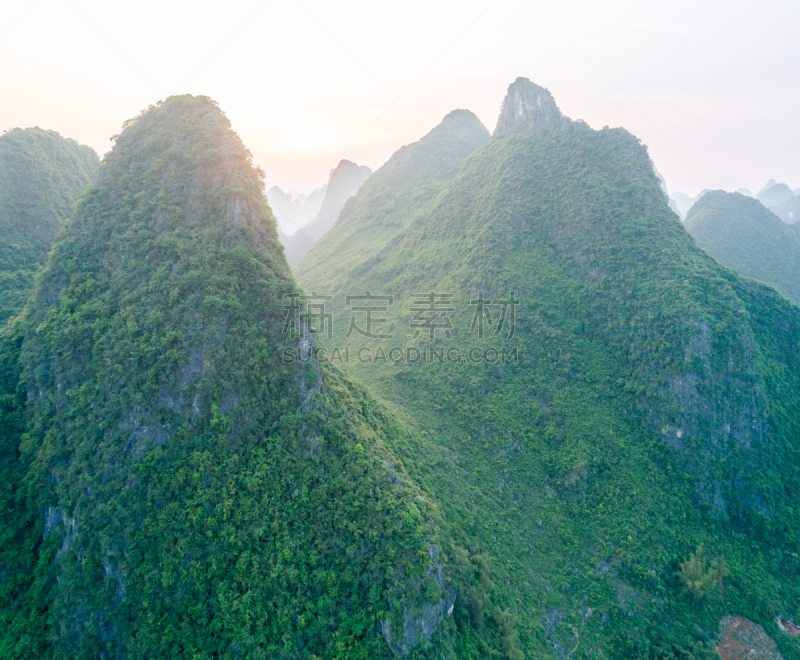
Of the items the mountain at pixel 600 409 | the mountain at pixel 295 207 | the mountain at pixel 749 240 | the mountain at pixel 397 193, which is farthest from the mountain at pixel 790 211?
the mountain at pixel 295 207

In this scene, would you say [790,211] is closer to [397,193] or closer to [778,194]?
[778,194]

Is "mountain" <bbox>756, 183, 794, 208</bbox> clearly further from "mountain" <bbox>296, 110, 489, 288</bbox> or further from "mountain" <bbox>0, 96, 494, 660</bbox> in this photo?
"mountain" <bbox>0, 96, 494, 660</bbox>

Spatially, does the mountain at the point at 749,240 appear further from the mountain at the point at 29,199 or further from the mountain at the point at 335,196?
the mountain at the point at 335,196

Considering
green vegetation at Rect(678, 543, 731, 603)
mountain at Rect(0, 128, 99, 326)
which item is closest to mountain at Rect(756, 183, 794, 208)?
green vegetation at Rect(678, 543, 731, 603)

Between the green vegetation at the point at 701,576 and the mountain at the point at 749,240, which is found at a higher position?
the mountain at the point at 749,240

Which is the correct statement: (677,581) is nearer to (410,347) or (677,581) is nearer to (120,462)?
(410,347)

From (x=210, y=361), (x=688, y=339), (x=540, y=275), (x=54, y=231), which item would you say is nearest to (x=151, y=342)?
(x=210, y=361)
